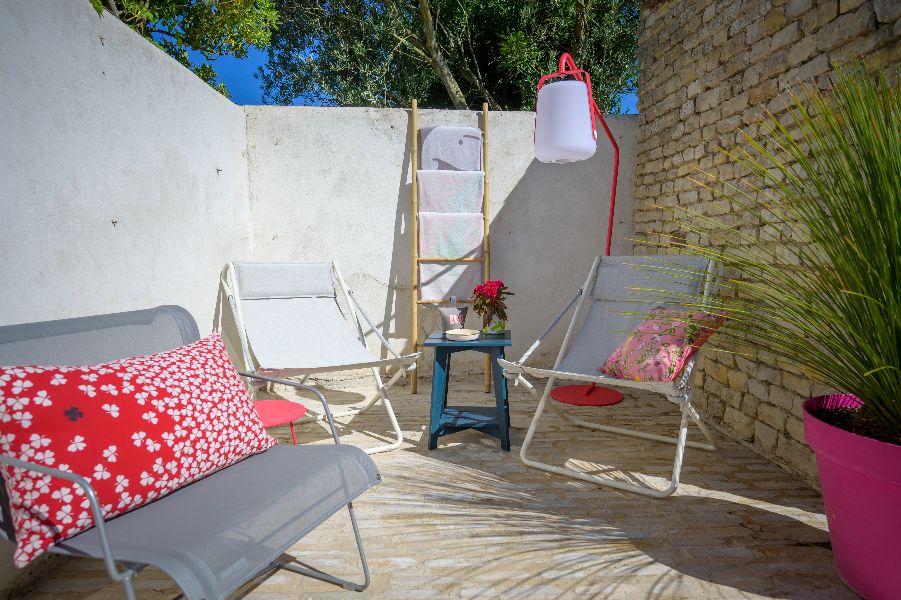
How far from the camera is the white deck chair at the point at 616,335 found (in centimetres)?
226

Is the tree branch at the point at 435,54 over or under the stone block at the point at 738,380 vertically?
over

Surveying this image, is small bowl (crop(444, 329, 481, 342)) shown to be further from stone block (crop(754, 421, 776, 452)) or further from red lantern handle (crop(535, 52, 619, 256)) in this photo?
stone block (crop(754, 421, 776, 452))

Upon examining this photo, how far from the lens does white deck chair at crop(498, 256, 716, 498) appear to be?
7.43ft

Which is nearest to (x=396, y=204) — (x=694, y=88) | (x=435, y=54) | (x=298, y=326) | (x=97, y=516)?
(x=298, y=326)

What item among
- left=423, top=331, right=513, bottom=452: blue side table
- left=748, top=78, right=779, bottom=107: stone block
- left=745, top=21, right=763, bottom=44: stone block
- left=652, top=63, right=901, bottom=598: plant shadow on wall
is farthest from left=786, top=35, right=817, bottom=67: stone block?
A: left=423, top=331, right=513, bottom=452: blue side table

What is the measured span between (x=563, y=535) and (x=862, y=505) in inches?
35.2

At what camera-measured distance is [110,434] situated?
1.25 meters

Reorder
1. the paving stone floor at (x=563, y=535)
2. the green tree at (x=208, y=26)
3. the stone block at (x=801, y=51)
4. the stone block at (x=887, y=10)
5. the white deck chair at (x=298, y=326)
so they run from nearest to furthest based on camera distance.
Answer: the paving stone floor at (x=563, y=535) < the stone block at (x=887, y=10) < the stone block at (x=801, y=51) < the white deck chair at (x=298, y=326) < the green tree at (x=208, y=26)

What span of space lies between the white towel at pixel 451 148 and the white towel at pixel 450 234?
356 mm

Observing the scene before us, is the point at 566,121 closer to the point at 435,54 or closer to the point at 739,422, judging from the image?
the point at 739,422

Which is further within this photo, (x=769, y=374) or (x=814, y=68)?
(x=769, y=374)

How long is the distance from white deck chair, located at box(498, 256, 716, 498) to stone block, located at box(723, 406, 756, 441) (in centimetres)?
24

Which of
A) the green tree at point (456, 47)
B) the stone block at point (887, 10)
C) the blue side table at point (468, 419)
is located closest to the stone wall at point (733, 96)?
the stone block at point (887, 10)

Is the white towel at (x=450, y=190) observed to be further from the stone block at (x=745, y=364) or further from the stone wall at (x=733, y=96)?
the stone block at (x=745, y=364)
